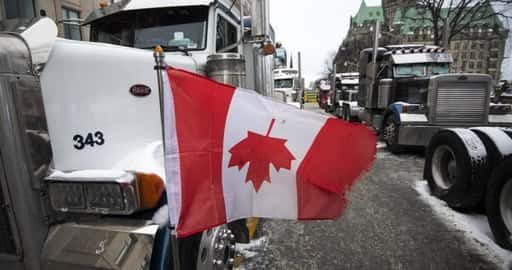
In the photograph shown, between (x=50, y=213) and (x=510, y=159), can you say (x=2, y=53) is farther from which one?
(x=510, y=159)

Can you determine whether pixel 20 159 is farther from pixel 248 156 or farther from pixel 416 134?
pixel 416 134

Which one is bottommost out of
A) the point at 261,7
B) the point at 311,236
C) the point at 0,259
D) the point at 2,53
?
the point at 311,236

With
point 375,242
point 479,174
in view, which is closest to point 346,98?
point 479,174

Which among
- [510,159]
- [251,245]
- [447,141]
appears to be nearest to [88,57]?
[251,245]

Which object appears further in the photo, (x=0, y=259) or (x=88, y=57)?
(x=88, y=57)

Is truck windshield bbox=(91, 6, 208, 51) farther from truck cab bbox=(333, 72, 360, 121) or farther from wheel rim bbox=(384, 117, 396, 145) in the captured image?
truck cab bbox=(333, 72, 360, 121)

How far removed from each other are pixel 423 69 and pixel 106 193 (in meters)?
Result: 9.53

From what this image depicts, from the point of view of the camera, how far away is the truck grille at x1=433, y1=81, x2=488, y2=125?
21.3 ft

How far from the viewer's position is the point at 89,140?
1.60 m

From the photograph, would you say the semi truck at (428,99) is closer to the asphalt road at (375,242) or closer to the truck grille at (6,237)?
the asphalt road at (375,242)

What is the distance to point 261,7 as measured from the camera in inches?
123

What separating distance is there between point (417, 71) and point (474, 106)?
251cm

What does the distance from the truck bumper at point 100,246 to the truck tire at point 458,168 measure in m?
3.69

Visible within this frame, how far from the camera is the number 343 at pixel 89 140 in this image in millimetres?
1583
